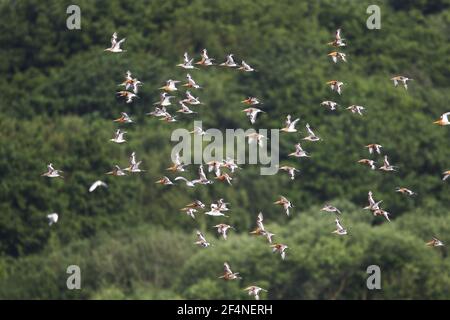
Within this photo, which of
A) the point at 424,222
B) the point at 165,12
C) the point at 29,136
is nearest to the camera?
the point at 424,222

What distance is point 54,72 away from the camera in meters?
142

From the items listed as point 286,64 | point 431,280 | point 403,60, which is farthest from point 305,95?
point 431,280

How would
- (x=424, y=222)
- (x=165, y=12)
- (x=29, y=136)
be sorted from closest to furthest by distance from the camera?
(x=424, y=222) < (x=29, y=136) < (x=165, y=12)

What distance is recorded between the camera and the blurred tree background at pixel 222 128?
355 ft

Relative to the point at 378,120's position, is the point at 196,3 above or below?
above

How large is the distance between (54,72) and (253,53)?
14105 mm

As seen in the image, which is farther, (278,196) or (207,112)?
(207,112)

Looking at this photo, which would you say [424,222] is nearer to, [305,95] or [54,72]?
[305,95]

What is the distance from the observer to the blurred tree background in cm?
10812

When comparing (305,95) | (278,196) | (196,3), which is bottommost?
(278,196)

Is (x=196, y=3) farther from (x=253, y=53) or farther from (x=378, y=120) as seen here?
(x=378, y=120)

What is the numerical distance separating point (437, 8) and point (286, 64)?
19.7m

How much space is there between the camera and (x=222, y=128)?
136m

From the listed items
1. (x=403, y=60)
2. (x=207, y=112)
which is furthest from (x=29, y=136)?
(x=403, y=60)
